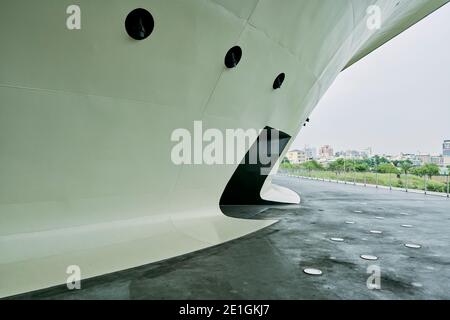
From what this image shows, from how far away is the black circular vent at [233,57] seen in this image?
4.94 m

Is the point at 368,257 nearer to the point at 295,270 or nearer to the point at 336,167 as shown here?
the point at 295,270

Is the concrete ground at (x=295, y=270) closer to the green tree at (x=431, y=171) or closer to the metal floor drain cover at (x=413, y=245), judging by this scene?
the metal floor drain cover at (x=413, y=245)

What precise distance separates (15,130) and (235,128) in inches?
152

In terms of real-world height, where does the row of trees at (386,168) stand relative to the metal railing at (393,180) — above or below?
above

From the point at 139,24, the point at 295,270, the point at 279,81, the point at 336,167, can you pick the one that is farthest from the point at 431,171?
the point at 139,24

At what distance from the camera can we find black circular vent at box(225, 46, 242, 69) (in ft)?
16.2

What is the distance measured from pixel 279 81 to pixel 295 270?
158 inches

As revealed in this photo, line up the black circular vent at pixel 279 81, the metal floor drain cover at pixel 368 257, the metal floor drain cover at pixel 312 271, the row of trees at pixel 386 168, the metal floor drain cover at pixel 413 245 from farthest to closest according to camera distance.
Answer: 1. the row of trees at pixel 386 168
2. the black circular vent at pixel 279 81
3. the metal floor drain cover at pixel 413 245
4. the metal floor drain cover at pixel 368 257
5. the metal floor drain cover at pixel 312 271

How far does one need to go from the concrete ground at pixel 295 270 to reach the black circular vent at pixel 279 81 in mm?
3153

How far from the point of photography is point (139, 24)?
3.79m

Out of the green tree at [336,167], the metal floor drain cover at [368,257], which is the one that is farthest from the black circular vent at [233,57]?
the green tree at [336,167]

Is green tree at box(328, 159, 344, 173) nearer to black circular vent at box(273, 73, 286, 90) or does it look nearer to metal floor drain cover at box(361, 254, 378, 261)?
black circular vent at box(273, 73, 286, 90)

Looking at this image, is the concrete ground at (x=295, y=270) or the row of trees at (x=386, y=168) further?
the row of trees at (x=386, y=168)
